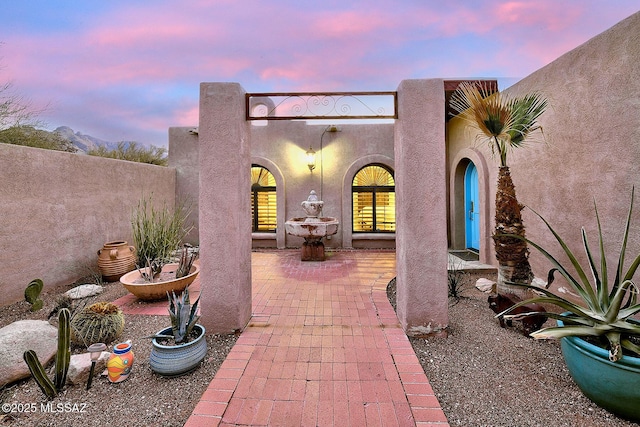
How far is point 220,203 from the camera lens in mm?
3232

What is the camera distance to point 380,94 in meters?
3.28

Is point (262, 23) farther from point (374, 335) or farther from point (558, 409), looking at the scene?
point (558, 409)

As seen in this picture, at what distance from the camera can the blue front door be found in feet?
24.1

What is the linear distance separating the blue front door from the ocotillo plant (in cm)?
827

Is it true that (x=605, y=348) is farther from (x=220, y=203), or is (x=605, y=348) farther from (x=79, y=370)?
(x=79, y=370)

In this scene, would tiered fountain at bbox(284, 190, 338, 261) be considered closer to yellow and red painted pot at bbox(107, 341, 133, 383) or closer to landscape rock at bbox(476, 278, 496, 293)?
landscape rock at bbox(476, 278, 496, 293)

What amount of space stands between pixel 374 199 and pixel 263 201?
4.00 meters

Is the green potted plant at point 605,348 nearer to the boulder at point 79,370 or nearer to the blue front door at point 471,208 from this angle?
the boulder at point 79,370

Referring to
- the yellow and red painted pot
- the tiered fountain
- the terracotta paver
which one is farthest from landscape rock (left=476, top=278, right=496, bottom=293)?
the yellow and red painted pot

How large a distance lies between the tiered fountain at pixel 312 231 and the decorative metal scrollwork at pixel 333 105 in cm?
332

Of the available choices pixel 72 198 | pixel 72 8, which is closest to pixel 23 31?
pixel 72 8

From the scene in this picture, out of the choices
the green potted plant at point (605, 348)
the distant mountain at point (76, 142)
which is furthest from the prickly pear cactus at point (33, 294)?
the distant mountain at point (76, 142)

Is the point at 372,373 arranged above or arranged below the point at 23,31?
below

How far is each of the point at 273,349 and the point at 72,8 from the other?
939cm
